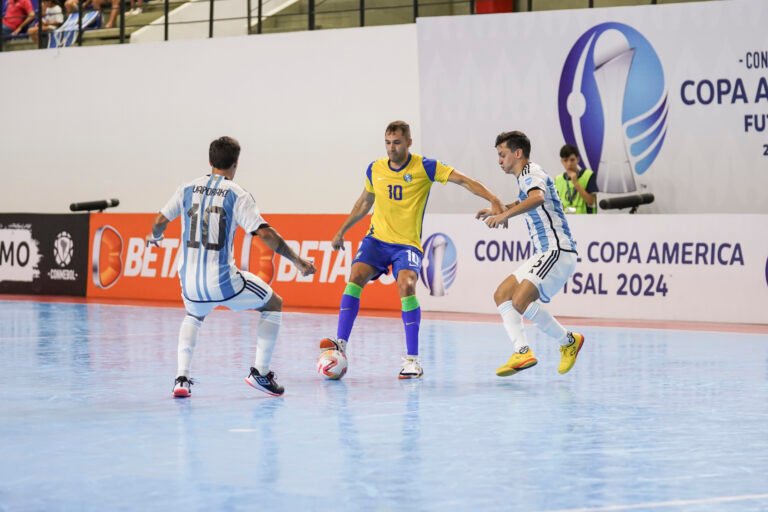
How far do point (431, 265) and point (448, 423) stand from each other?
29.5 feet

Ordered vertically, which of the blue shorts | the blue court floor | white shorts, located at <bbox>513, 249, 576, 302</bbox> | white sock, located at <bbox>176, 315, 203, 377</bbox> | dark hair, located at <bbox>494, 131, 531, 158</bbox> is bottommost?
the blue court floor

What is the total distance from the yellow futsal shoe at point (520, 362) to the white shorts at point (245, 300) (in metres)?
2.16

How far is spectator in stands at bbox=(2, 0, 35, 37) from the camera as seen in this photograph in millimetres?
24766

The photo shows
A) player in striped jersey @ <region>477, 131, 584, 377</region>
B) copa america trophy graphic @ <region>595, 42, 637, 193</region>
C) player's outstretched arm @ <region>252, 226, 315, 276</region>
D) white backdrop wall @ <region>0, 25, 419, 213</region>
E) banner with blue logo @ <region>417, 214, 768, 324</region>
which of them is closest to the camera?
player's outstretched arm @ <region>252, 226, 315, 276</region>

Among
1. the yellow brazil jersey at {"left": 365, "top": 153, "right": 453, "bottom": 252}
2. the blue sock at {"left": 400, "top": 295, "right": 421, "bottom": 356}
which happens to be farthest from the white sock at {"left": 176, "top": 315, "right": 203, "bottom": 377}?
the yellow brazil jersey at {"left": 365, "top": 153, "right": 453, "bottom": 252}

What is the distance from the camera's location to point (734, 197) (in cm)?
1695

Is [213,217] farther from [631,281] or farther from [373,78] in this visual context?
[373,78]

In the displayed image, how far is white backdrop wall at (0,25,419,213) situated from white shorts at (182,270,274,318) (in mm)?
11249

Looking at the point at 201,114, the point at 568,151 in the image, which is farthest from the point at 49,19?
the point at 568,151

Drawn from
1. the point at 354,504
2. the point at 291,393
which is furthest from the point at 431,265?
the point at 354,504

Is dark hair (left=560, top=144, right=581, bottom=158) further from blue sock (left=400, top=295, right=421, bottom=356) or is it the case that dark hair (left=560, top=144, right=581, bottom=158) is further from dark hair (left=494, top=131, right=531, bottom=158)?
blue sock (left=400, top=295, right=421, bottom=356)

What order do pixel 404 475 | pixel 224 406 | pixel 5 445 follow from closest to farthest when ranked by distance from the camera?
pixel 404 475, pixel 5 445, pixel 224 406

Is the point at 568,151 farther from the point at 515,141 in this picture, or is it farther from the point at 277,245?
the point at 277,245

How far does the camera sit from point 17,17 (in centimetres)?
2480
